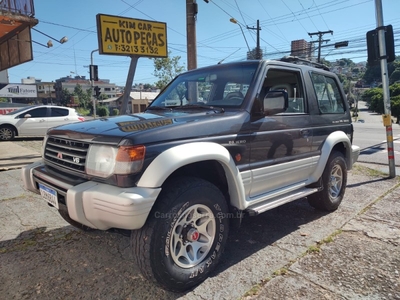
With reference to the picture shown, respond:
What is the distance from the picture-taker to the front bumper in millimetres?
1986

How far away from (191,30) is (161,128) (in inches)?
229

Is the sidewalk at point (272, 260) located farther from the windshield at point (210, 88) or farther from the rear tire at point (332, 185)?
the windshield at point (210, 88)

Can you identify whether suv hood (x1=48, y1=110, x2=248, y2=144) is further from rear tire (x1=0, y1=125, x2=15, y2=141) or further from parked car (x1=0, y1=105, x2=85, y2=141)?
rear tire (x1=0, y1=125, x2=15, y2=141)

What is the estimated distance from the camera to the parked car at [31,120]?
1254 centimetres

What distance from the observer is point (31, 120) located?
42.0 ft

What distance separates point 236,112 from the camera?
9.31 ft

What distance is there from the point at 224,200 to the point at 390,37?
512 centimetres

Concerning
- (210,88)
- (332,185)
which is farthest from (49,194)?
(332,185)

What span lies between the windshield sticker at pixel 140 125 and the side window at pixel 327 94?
89.9 inches

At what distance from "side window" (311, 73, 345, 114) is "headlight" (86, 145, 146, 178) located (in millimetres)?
2681

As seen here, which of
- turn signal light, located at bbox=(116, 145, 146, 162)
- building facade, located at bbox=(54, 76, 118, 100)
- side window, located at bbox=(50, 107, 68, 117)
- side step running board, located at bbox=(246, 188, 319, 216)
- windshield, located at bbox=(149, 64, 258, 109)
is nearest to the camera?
turn signal light, located at bbox=(116, 145, 146, 162)

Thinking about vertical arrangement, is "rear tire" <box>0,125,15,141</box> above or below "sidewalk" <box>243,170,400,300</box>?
above

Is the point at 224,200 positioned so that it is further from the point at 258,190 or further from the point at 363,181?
the point at 363,181

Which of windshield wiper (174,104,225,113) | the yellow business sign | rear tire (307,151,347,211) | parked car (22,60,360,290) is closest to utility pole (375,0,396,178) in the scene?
rear tire (307,151,347,211)
